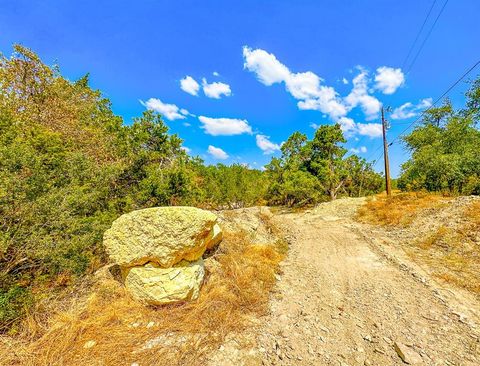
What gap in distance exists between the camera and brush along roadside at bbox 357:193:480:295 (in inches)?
236

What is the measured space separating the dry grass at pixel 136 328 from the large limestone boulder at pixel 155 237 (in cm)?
83

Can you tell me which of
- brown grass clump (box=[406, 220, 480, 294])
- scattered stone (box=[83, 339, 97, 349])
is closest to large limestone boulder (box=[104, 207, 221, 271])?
scattered stone (box=[83, 339, 97, 349])

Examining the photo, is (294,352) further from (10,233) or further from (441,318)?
(10,233)

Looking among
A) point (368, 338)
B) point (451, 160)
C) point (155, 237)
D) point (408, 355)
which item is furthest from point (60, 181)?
point (451, 160)

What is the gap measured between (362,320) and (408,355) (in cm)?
96

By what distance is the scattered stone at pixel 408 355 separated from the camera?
307 centimetres

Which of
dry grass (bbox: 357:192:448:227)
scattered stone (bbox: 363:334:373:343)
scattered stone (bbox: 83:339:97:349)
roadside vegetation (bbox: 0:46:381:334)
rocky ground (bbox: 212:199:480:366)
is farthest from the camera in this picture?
dry grass (bbox: 357:192:448:227)

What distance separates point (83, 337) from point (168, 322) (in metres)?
1.33

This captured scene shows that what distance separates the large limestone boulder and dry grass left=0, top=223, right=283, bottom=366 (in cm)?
83

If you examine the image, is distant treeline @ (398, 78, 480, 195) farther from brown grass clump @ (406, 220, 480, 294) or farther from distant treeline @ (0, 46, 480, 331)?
brown grass clump @ (406, 220, 480, 294)

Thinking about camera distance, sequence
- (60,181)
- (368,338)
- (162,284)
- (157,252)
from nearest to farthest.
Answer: (368,338) → (162,284) → (157,252) → (60,181)

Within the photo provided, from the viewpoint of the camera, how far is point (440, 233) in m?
8.37

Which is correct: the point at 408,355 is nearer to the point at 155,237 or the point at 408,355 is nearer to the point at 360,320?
the point at 360,320

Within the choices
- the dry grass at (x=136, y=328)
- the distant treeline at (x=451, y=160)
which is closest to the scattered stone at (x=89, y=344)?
the dry grass at (x=136, y=328)
